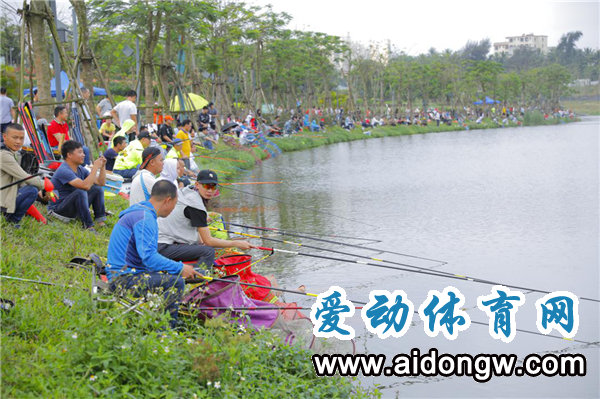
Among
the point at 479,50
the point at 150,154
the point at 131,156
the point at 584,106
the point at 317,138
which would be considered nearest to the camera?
the point at 150,154

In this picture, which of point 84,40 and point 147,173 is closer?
point 147,173

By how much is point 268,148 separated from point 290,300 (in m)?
17.2

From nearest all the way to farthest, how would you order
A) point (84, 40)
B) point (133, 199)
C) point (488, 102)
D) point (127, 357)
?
point (127, 357)
point (133, 199)
point (84, 40)
point (488, 102)

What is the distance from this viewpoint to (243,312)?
5109mm

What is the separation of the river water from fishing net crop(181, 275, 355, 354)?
2.20 ft

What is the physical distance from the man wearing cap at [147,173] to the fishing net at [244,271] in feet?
4.30

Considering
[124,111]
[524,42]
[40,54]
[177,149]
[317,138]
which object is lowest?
[317,138]

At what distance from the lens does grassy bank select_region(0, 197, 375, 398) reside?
3.70m

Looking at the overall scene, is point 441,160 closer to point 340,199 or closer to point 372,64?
point 340,199

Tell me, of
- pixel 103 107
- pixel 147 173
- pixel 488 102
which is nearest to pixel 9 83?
pixel 103 107

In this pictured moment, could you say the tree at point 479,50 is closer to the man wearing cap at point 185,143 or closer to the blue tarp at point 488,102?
the blue tarp at point 488,102

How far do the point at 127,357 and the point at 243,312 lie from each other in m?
1.38

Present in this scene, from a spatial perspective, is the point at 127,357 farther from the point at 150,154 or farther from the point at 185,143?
the point at 185,143

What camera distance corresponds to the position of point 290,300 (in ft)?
23.4
